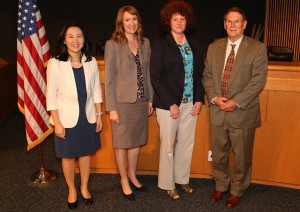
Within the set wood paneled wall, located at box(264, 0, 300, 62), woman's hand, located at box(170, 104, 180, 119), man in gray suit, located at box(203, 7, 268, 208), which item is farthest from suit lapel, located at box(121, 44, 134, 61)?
wood paneled wall, located at box(264, 0, 300, 62)

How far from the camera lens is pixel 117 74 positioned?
3.04 metres

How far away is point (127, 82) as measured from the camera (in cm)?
303

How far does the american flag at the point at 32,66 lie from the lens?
11.2 ft

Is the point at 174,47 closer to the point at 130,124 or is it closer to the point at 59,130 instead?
the point at 130,124

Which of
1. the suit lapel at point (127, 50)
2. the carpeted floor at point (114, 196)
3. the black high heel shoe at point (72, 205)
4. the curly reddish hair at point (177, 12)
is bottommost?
the carpeted floor at point (114, 196)

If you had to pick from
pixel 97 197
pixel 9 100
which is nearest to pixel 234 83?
pixel 97 197

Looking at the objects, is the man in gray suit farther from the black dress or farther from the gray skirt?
the black dress

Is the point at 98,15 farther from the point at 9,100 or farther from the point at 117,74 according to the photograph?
the point at 117,74

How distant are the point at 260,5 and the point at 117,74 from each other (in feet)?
21.5

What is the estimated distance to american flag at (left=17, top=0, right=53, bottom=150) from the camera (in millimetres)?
3410

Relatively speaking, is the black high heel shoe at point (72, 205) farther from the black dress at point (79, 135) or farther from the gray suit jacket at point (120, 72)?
the gray suit jacket at point (120, 72)

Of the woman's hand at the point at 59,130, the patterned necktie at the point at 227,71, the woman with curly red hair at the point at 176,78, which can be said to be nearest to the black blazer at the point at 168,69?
the woman with curly red hair at the point at 176,78

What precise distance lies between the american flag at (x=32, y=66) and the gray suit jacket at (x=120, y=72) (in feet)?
2.96

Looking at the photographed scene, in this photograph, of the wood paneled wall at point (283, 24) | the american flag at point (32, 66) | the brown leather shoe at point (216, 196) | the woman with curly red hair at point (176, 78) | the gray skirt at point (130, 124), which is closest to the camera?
the woman with curly red hair at point (176, 78)
